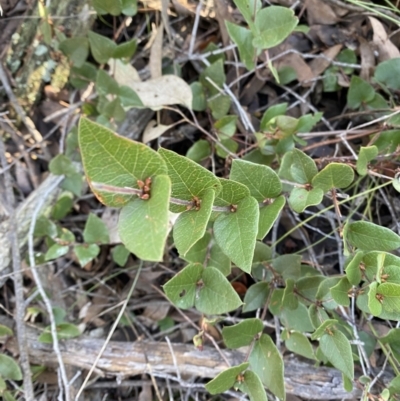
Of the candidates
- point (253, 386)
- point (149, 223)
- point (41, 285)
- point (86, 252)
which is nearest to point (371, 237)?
point (253, 386)

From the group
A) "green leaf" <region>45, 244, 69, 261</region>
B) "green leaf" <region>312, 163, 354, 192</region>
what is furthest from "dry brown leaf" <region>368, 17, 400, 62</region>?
"green leaf" <region>45, 244, 69, 261</region>

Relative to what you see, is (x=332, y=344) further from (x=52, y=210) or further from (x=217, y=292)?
(x=52, y=210)

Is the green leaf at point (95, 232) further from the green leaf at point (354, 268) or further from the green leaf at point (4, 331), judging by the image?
the green leaf at point (354, 268)

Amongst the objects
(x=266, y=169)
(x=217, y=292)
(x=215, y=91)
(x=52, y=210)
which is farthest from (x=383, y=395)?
(x=52, y=210)

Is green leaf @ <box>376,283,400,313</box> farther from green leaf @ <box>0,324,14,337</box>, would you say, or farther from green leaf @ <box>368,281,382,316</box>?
green leaf @ <box>0,324,14,337</box>

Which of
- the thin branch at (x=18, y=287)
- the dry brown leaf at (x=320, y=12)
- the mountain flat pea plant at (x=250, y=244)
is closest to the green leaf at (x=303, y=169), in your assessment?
the mountain flat pea plant at (x=250, y=244)

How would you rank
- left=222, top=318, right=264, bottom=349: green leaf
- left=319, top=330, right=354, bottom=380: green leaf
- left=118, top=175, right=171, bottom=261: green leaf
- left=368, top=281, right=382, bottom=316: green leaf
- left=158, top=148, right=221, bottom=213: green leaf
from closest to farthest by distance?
left=118, top=175, right=171, bottom=261: green leaf
left=158, top=148, right=221, bottom=213: green leaf
left=368, top=281, right=382, bottom=316: green leaf
left=319, top=330, right=354, bottom=380: green leaf
left=222, top=318, right=264, bottom=349: green leaf
